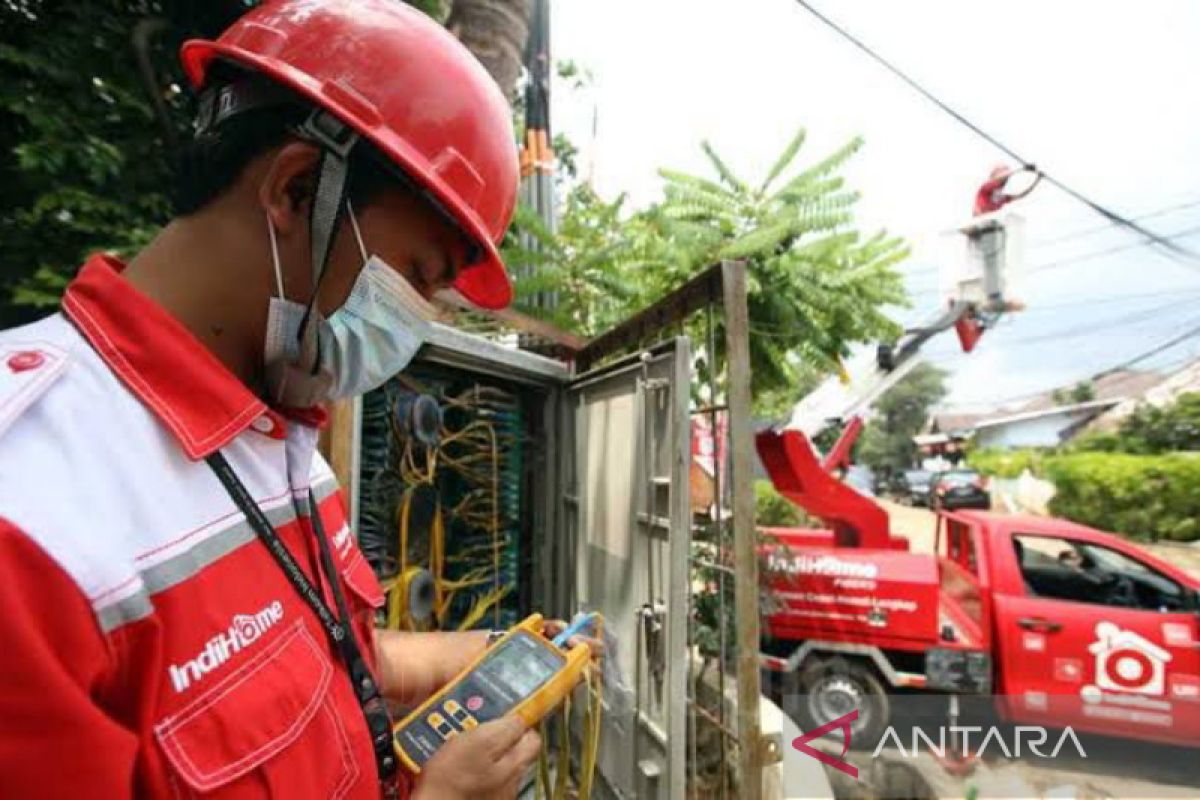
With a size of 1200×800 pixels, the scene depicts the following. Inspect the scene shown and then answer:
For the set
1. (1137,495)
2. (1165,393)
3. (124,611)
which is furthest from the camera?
(1165,393)

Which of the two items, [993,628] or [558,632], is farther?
[993,628]

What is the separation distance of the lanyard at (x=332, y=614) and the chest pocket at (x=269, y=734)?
0.16 feet

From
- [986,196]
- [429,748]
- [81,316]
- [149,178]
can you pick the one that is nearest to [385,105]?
[81,316]

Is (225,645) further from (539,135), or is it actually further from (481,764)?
(539,135)

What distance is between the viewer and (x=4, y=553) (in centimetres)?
61

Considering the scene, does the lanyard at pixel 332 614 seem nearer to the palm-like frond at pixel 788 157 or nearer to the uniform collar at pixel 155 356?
the uniform collar at pixel 155 356

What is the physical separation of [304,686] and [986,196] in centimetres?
707

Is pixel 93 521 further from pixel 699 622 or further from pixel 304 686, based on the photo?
pixel 699 622

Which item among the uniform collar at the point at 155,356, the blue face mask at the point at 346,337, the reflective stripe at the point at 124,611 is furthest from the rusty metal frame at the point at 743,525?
the reflective stripe at the point at 124,611

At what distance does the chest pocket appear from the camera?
733 mm

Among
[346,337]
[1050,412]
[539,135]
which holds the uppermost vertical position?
[1050,412]

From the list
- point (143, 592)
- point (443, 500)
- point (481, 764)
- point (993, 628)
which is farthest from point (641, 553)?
point (993, 628)

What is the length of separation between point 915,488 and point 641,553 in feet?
81.0

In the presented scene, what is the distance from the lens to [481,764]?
1.00 m
